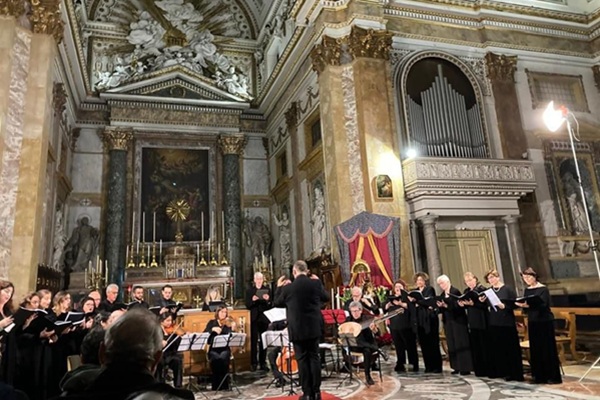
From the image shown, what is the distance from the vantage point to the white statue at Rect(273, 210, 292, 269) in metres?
17.2

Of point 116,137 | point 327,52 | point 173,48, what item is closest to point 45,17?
point 327,52

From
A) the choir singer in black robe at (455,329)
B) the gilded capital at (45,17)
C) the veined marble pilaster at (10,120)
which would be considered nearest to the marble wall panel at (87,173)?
the gilded capital at (45,17)

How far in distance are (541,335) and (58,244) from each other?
1384 cm

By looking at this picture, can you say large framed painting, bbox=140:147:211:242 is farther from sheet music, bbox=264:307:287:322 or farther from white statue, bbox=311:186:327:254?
sheet music, bbox=264:307:287:322

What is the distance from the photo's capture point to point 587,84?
1512cm

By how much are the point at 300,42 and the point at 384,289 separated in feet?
27.1

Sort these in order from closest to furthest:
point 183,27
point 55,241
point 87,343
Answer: point 87,343 < point 55,241 < point 183,27

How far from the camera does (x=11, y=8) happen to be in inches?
414

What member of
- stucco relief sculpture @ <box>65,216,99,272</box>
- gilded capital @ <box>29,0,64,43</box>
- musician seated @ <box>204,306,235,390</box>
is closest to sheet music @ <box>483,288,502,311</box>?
musician seated @ <box>204,306,235,390</box>

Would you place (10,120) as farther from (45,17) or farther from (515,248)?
(515,248)

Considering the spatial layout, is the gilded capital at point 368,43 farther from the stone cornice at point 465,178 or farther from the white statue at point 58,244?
the white statue at point 58,244

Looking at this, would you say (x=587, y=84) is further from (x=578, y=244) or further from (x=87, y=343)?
(x=87, y=343)

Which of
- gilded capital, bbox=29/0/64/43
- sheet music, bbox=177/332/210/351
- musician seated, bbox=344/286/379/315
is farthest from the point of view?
gilded capital, bbox=29/0/64/43

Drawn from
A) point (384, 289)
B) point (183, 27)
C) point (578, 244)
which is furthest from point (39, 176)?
point (578, 244)
